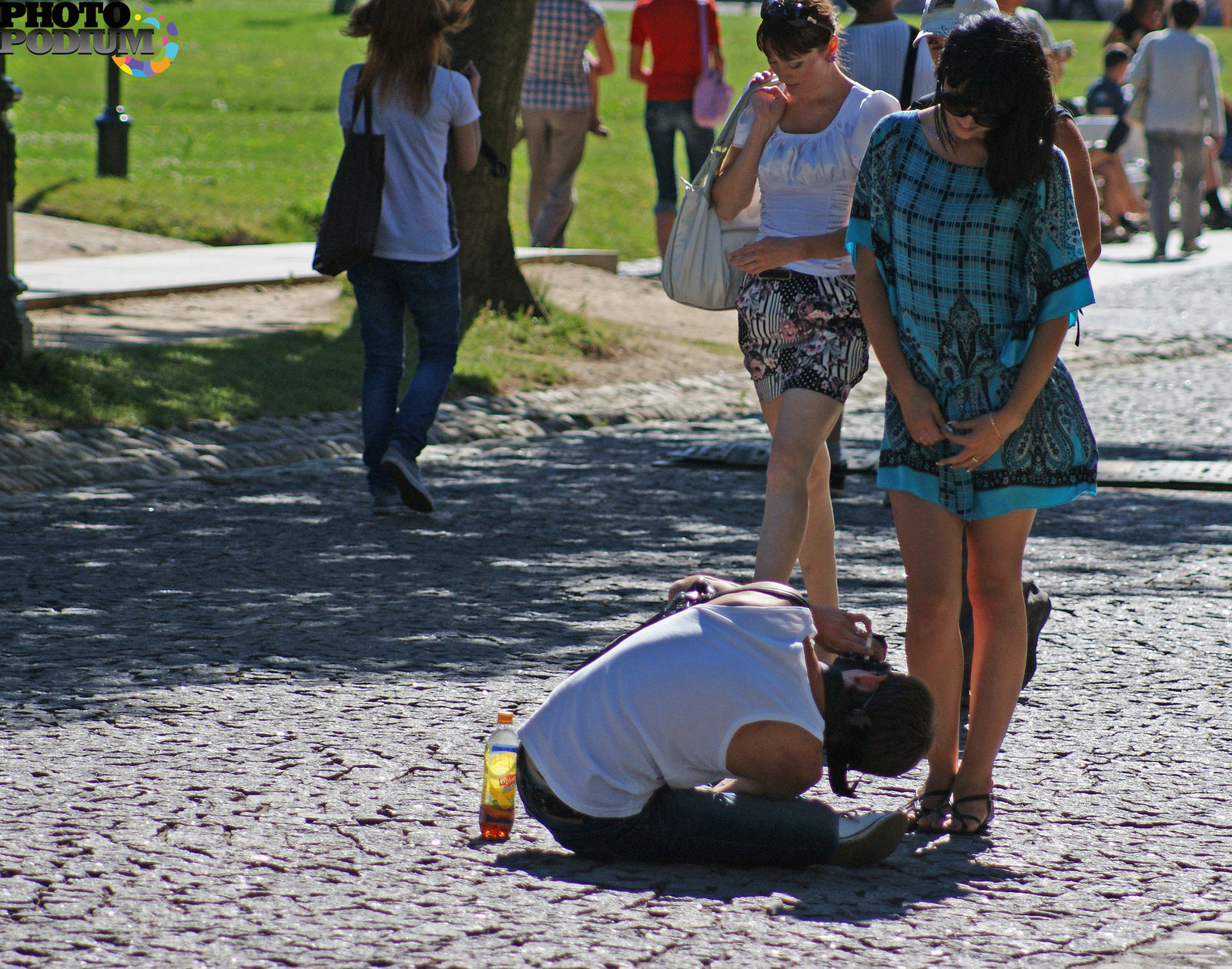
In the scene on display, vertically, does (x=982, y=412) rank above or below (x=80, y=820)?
above

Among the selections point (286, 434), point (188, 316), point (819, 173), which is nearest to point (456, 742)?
point (819, 173)

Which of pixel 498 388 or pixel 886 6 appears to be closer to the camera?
pixel 886 6

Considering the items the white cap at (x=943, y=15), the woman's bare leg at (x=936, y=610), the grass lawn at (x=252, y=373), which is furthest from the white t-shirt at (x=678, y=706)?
the grass lawn at (x=252, y=373)

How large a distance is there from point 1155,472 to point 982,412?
4498mm

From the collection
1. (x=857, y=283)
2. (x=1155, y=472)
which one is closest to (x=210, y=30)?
(x=1155, y=472)

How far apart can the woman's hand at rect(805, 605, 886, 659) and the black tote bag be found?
362 centimetres

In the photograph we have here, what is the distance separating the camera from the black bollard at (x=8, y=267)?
802cm

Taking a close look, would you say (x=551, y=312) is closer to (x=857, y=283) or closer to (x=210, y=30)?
(x=857, y=283)

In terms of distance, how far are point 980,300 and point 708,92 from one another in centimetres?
981

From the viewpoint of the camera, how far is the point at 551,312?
36.6 feet

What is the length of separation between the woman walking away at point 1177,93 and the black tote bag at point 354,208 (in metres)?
11.3

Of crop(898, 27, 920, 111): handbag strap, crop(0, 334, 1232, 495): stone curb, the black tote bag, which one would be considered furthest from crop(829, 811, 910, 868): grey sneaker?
crop(0, 334, 1232, 495): stone curb

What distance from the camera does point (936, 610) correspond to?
12.5ft

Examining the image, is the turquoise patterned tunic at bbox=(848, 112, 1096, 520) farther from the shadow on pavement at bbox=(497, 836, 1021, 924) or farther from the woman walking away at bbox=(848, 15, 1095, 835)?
the shadow on pavement at bbox=(497, 836, 1021, 924)
